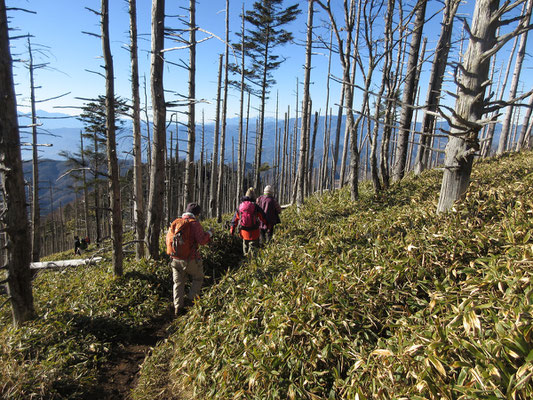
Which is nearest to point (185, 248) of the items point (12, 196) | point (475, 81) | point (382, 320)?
point (12, 196)

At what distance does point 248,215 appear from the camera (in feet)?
20.2

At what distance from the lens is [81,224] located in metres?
33.5

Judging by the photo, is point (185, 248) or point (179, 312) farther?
point (179, 312)

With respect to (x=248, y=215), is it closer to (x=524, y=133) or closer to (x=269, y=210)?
(x=269, y=210)

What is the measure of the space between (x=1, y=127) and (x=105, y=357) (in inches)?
139

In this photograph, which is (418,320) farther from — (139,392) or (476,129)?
(139,392)

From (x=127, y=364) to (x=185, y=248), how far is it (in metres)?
1.92

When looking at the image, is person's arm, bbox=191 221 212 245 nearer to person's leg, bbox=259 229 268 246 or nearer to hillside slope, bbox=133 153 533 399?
hillside slope, bbox=133 153 533 399

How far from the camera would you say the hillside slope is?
1941mm

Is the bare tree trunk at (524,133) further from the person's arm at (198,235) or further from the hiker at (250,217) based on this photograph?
the person's arm at (198,235)

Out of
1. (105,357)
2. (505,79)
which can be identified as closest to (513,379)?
(105,357)

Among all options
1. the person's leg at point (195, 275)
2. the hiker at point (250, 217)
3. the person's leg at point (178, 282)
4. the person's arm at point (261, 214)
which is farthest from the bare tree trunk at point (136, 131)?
the person's arm at point (261, 214)

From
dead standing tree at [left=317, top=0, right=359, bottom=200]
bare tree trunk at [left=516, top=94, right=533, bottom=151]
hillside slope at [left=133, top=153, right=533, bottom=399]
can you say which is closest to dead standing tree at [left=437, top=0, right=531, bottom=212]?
hillside slope at [left=133, top=153, right=533, bottom=399]

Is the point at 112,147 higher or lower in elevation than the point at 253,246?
higher
